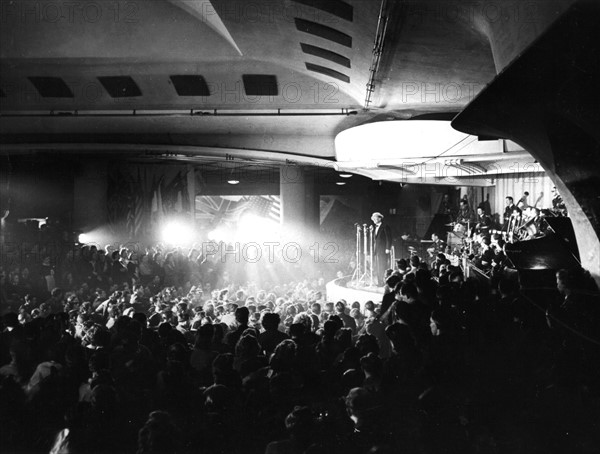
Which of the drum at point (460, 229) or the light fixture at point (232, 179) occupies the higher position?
the light fixture at point (232, 179)

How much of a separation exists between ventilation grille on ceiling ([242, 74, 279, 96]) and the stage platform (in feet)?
21.3

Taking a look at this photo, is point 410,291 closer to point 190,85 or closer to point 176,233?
point 190,85

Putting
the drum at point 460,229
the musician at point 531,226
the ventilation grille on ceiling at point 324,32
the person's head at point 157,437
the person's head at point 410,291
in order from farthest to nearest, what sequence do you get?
the drum at point 460,229 → the musician at point 531,226 → the ventilation grille on ceiling at point 324,32 → the person's head at point 410,291 → the person's head at point 157,437

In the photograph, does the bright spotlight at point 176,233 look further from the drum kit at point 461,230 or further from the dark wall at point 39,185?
the drum kit at point 461,230

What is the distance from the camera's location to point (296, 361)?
413cm

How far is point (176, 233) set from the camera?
21.0 m

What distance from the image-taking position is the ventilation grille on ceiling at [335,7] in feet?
27.9

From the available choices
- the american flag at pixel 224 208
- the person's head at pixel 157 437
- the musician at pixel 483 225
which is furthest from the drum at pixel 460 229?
the person's head at pixel 157 437

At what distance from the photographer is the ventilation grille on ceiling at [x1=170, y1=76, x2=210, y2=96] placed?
1466cm

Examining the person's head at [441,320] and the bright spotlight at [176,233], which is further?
the bright spotlight at [176,233]

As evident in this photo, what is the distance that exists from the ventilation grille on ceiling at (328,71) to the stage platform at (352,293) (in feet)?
19.5

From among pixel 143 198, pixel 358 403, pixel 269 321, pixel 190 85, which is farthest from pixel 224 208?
pixel 358 403

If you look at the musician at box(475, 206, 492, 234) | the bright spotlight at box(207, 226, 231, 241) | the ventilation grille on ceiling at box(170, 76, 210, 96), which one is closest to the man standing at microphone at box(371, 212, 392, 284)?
the musician at box(475, 206, 492, 234)

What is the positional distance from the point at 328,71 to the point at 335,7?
171 inches
